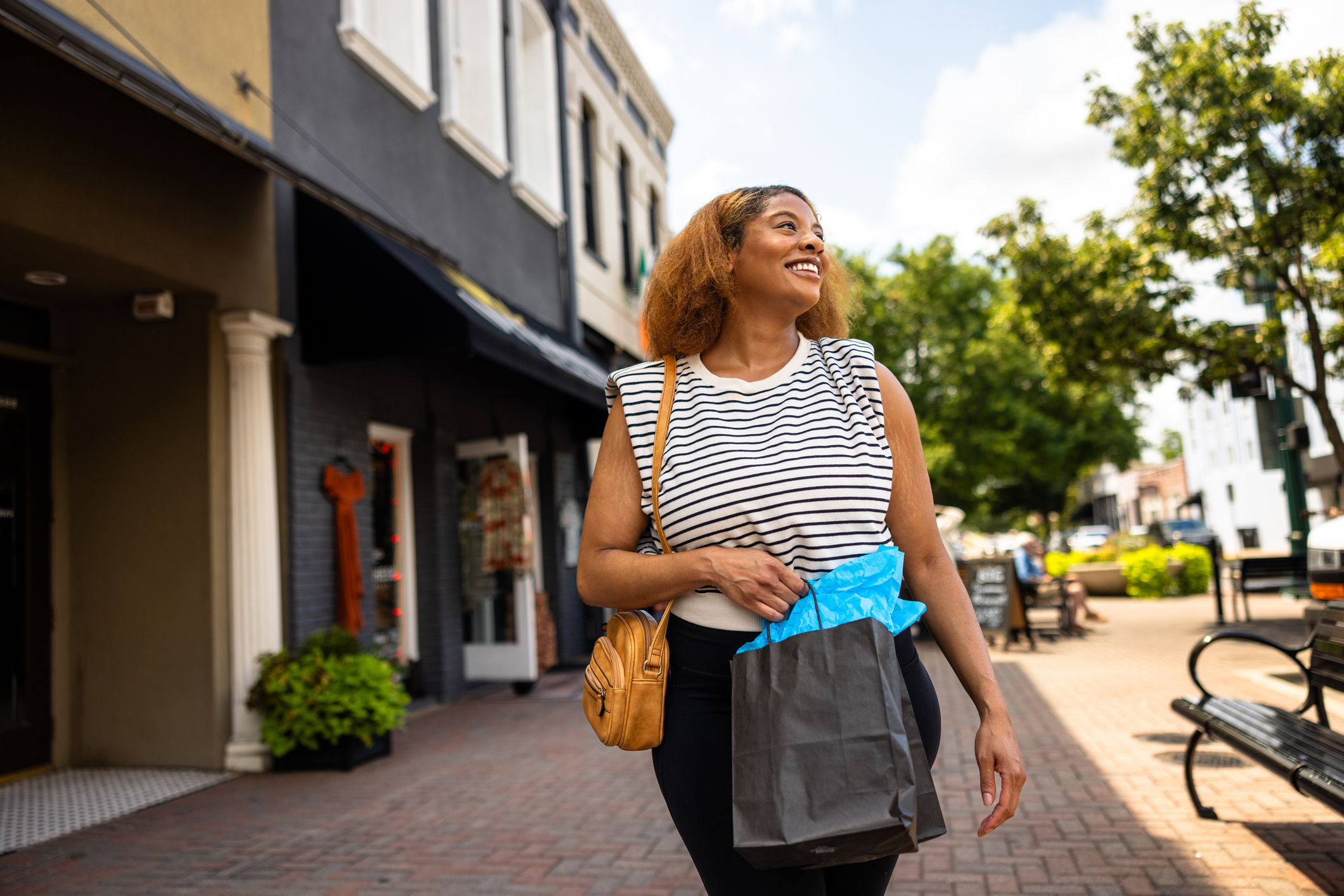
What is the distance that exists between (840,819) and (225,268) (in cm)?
590

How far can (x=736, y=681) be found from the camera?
1.52m

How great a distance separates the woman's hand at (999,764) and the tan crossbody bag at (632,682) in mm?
537

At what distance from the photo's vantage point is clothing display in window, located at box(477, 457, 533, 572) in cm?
905

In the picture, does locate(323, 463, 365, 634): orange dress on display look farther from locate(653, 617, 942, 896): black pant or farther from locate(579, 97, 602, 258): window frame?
locate(579, 97, 602, 258): window frame

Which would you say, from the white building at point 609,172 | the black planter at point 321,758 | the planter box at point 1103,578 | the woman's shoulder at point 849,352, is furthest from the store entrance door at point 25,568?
the planter box at point 1103,578

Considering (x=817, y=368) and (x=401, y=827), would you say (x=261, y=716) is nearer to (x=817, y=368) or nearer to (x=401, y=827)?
(x=401, y=827)

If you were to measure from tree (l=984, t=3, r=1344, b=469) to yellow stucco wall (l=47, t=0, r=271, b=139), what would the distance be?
29.9 ft

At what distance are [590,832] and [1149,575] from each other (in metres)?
16.9

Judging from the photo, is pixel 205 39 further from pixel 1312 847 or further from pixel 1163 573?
pixel 1163 573

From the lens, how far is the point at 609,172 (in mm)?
14656

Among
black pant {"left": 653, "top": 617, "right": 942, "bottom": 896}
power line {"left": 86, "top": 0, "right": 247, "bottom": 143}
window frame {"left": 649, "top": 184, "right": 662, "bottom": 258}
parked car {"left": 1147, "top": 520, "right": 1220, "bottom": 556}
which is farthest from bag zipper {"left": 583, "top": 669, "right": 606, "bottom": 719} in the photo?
window frame {"left": 649, "top": 184, "right": 662, "bottom": 258}

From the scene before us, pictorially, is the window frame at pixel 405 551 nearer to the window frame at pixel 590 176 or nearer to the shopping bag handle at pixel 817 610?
the window frame at pixel 590 176

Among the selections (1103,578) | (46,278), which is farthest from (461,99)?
(1103,578)

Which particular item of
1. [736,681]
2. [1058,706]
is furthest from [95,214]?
[1058,706]
